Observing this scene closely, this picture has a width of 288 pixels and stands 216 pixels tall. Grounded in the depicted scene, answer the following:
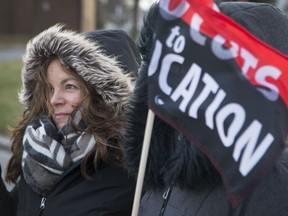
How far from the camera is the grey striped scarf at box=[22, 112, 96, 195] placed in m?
2.36

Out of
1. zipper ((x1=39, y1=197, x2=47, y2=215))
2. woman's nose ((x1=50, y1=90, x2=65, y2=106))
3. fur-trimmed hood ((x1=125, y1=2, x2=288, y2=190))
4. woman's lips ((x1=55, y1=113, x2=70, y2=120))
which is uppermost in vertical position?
fur-trimmed hood ((x1=125, y1=2, x2=288, y2=190))

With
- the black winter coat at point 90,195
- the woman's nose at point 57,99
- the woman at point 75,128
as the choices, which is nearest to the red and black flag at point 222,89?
the woman at point 75,128

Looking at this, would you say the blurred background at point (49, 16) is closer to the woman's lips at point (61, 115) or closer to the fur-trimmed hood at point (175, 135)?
the woman's lips at point (61, 115)

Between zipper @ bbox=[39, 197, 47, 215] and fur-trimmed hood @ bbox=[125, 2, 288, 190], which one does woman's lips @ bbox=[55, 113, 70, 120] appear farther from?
fur-trimmed hood @ bbox=[125, 2, 288, 190]

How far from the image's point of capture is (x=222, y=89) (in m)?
1.46

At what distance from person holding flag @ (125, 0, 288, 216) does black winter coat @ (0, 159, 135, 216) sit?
0.42 m

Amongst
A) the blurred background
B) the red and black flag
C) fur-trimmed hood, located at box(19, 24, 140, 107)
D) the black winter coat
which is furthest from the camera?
the blurred background

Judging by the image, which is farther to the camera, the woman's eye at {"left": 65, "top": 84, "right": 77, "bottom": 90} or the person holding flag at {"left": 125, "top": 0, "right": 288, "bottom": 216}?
the woman's eye at {"left": 65, "top": 84, "right": 77, "bottom": 90}

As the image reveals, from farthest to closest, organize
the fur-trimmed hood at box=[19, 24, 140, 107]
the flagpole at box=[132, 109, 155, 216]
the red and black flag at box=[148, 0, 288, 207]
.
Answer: the fur-trimmed hood at box=[19, 24, 140, 107]
the flagpole at box=[132, 109, 155, 216]
the red and black flag at box=[148, 0, 288, 207]

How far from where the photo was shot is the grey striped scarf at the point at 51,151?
7.73 feet

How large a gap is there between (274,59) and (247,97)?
124mm

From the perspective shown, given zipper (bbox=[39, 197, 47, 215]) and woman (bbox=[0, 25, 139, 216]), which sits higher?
woman (bbox=[0, 25, 139, 216])

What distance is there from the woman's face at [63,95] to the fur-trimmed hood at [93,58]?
0.16 ft

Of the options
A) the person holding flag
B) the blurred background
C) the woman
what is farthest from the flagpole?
the blurred background
